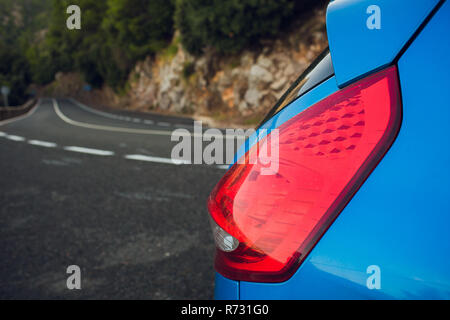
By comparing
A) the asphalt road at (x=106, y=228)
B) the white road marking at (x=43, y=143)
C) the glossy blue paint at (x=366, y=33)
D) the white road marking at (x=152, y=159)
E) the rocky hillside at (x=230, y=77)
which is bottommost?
the asphalt road at (x=106, y=228)

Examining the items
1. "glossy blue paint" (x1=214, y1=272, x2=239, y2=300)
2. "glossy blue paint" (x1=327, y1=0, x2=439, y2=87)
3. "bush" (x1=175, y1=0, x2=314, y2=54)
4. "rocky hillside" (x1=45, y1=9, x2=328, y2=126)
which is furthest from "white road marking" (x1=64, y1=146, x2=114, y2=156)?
"bush" (x1=175, y1=0, x2=314, y2=54)

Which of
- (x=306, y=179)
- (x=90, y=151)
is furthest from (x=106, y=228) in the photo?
(x=90, y=151)

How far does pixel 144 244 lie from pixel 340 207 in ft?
9.52

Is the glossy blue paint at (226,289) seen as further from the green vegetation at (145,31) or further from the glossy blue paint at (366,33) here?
the green vegetation at (145,31)

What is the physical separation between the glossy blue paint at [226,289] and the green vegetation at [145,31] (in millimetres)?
5167

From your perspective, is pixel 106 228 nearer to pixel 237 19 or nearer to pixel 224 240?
pixel 224 240

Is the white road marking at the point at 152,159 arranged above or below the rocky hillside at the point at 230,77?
below

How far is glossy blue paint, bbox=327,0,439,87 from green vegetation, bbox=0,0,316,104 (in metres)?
5.15

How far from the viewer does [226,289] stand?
1038 mm

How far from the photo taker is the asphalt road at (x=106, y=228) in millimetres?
2771

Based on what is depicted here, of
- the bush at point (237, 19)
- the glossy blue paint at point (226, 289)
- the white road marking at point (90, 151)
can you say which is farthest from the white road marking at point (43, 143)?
the bush at point (237, 19)

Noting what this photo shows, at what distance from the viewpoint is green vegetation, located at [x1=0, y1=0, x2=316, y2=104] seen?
1870 cm

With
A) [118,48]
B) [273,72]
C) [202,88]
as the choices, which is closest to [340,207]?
[273,72]
